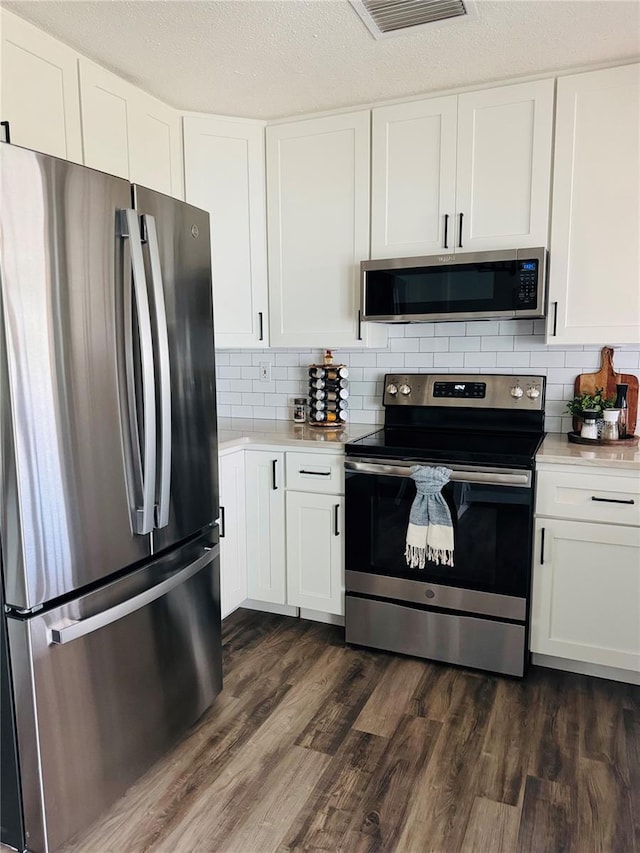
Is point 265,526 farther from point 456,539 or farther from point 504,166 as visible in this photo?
point 504,166

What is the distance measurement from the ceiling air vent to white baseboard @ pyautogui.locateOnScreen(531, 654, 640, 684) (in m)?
2.37

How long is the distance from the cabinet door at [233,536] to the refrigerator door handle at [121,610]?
58cm

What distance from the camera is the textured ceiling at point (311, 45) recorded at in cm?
191

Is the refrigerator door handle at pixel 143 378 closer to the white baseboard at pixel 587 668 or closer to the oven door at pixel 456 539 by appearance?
the oven door at pixel 456 539

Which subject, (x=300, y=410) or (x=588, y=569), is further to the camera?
(x=300, y=410)

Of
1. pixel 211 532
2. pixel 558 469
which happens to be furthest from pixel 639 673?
pixel 211 532

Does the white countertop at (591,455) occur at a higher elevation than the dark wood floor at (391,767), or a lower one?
higher

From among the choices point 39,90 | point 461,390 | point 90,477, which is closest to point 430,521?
point 461,390

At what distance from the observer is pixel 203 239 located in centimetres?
197

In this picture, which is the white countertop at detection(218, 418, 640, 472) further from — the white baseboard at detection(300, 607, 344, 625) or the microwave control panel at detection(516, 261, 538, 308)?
the white baseboard at detection(300, 607, 344, 625)

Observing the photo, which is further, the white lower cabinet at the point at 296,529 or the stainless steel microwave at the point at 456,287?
the white lower cabinet at the point at 296,529

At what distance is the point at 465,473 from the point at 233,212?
5.38 feet

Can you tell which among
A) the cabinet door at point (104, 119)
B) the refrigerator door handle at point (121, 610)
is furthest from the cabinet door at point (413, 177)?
the refrigerator door handle at point (121, 610)

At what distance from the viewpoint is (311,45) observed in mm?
2143
